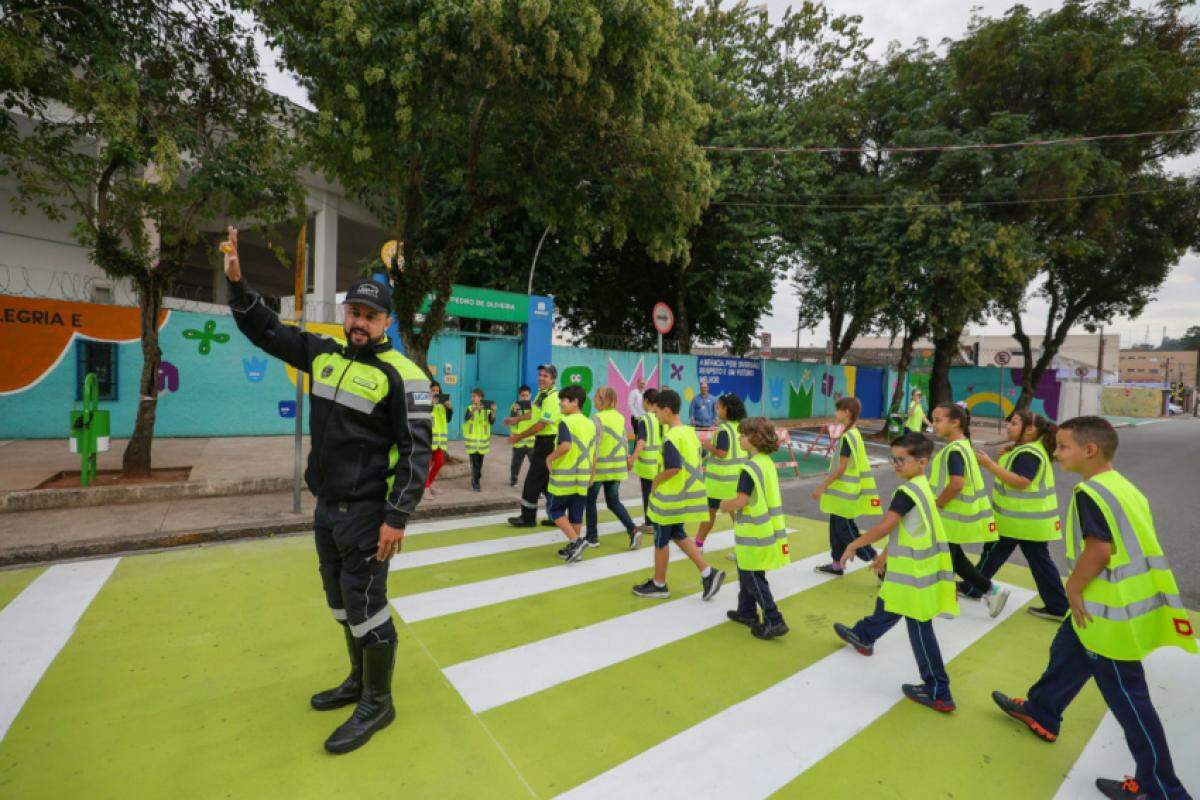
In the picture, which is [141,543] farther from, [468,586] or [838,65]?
[838,65]

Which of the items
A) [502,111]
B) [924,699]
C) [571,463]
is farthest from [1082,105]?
[924,699]

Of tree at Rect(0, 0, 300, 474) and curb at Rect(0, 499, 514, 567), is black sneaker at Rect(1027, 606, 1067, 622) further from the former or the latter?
tree at Rect(0, 0, 300, 474)

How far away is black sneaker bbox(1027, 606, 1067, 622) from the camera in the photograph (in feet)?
15.4

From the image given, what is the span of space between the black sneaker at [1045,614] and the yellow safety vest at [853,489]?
1341mm

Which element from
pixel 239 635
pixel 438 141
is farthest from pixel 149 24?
pixel 239 635

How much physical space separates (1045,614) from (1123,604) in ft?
8.82

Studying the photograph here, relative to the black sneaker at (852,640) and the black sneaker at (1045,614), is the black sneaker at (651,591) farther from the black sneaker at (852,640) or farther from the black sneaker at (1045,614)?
the black sneaker at (1045,614)

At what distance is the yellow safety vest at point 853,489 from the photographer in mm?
5480

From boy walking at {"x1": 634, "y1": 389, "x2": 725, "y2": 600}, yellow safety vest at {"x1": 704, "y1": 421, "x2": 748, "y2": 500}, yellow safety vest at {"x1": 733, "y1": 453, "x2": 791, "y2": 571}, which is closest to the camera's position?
yellow safety vest at {"x1": 733, "y1": 453, "x2": 791, "y2": 571}

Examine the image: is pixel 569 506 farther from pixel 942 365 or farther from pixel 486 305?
pixel 942 365

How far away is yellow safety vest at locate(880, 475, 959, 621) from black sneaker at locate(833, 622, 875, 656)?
619 millimetres

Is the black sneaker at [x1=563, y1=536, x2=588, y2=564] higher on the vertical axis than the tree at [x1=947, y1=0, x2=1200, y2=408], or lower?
lower

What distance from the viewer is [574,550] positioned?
5832mm

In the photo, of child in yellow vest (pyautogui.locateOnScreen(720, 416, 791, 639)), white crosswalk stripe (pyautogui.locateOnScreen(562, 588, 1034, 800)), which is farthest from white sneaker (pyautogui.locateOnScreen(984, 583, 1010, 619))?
child in yellow vest (pyautogui.locateOnScreen(720, 416, 791, 639))
